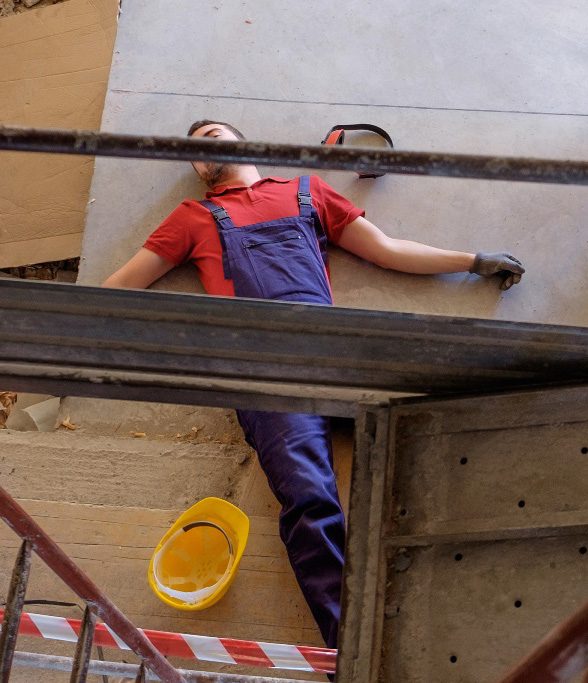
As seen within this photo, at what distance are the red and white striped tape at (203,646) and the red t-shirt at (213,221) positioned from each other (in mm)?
1642

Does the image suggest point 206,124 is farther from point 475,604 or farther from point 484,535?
point 475,604

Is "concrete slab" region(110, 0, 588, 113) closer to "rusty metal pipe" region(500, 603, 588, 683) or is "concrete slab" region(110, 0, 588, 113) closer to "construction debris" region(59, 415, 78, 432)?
"construction debris" region(59, 415, 78, 432)

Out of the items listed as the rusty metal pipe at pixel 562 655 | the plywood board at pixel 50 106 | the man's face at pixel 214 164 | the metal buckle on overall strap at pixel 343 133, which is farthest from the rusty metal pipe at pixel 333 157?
the plywood board at pixel 50 106

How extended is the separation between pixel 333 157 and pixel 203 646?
2.04m

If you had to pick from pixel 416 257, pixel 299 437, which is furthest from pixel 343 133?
pixel 299 437

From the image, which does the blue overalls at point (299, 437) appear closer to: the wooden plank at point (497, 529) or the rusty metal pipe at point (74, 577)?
the rusty metal pipe at point (74, 577)

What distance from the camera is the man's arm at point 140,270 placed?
4043mm

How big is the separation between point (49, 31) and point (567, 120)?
132 inches

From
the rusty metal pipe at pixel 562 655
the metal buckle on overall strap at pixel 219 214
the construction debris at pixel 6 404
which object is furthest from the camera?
the construction debris at pixel 6 404

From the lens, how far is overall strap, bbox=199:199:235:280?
3928 mm

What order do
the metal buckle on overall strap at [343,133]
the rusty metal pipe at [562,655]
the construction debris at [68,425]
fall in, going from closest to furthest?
the rusty metal pipe at [562,655] < the construction debris at [68,425] < the metal buckle on overall strap at [343,133]

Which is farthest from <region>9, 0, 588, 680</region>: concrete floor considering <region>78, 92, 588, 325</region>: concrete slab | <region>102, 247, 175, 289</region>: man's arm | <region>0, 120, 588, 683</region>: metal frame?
<region>0, 120, 588, 683</region>: metal frame

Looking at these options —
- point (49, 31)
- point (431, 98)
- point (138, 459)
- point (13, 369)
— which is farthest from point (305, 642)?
point (49, 31)

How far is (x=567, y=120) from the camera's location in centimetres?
461
